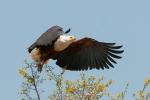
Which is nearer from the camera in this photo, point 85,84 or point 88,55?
point 85,84

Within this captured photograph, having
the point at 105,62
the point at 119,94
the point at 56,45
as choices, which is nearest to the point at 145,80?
→ the point at 119,94

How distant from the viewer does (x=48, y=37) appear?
7.67 meters

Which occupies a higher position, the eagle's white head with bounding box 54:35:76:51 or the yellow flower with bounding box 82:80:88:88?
the eagle's white head with bounding box 54:35:76:51

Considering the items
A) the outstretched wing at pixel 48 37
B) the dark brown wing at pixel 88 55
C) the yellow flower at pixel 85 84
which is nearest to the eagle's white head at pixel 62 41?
the outstretched wing at pixel 48 37

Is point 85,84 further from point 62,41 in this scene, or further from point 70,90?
point 62,41

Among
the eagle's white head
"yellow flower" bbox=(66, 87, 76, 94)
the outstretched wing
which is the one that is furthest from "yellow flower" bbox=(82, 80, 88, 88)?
the eagle's white head

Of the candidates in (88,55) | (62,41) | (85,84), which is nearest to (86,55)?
(88,55)

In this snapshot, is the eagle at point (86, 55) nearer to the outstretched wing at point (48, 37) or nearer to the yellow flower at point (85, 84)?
the outstretched wing at point (48, 37)

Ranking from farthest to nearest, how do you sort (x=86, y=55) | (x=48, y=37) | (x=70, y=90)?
(x=86, y=55) → (x=48, y=37) → (x=70, y=90)

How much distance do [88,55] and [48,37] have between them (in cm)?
175

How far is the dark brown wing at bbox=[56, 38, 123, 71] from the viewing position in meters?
8.94

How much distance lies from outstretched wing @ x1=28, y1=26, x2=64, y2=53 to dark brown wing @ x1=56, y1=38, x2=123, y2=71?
0.99 m

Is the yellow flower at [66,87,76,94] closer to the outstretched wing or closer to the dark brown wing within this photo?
the outstretched wing

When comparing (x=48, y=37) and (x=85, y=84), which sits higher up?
(x=48, y=37)
